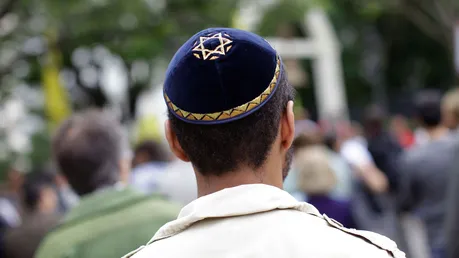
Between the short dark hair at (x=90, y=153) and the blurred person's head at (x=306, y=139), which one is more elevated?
the short dark hair at (x=90, y=153)

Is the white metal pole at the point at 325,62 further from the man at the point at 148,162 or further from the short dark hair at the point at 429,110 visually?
the short dark hair at the point at 429,110

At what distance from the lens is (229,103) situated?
1663 mm

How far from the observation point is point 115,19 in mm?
13133

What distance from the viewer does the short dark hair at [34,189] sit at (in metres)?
5.86

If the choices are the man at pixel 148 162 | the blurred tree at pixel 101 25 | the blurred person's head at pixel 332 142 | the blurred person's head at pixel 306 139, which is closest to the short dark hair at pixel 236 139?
the blurred person's head at pixel 306 139

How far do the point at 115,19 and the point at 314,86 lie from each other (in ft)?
97.4

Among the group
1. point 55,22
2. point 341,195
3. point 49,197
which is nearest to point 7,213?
point 49,197

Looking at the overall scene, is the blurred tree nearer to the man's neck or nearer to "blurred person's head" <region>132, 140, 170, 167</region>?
"blurred person's head" <region>132, 140, 170, 167</region>

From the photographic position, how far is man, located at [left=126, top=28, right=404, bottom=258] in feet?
5.27

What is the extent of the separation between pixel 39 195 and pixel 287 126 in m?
4.50

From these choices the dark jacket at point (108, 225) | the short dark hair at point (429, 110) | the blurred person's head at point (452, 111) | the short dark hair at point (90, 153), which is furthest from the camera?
the short dark hair at point (429, 110)

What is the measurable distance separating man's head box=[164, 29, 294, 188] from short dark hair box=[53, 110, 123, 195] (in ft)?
5.53

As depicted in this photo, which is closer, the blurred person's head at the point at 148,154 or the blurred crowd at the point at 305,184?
the blurred crowd at the point at 305,184

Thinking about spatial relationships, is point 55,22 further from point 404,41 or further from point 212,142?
point 404,41
